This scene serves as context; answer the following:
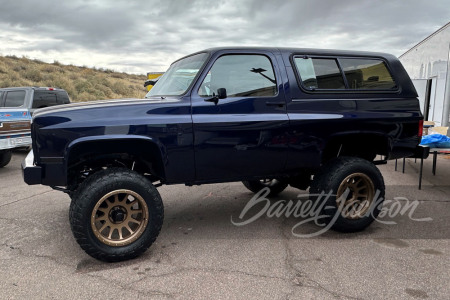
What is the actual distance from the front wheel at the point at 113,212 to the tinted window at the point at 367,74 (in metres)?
2.64

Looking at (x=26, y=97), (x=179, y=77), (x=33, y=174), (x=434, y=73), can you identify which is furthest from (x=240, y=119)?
(x=434, y=73)

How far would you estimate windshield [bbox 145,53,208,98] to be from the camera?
380 cm

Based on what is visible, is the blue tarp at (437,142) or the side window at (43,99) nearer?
the blue tarp at (437,142)

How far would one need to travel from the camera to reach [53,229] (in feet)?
14.1

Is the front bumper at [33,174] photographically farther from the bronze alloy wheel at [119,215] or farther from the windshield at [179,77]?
the windshield at [179,77]

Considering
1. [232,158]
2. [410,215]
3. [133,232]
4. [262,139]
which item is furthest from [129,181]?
[410,215]

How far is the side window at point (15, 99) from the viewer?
9.78 meters

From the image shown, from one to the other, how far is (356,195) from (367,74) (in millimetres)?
1460

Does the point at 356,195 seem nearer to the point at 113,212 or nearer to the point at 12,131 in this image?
the point at 113,212

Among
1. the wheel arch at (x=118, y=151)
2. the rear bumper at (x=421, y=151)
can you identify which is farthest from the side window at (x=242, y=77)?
the rear bumper at (x=421, y=151)

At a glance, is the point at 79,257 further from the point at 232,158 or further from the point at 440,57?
the point at 440,57

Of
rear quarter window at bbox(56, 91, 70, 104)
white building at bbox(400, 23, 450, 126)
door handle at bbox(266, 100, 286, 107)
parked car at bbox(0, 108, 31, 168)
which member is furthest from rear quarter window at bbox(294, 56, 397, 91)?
rear quarter window at bbox(56, 91, 70, 104)

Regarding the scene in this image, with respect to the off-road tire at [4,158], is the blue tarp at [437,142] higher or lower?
higher

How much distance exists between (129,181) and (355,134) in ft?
8.33
